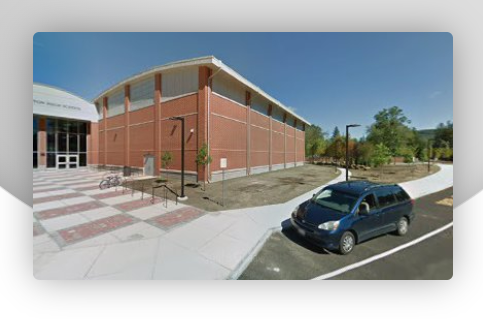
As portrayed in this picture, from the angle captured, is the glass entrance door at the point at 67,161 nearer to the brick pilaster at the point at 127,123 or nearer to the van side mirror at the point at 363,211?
the brick pilaster at the point at 127,123

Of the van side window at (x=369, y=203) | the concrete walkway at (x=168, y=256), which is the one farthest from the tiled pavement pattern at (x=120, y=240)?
the van side window at (x=369, y=203)

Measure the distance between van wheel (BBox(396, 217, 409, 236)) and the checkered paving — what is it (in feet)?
17.8

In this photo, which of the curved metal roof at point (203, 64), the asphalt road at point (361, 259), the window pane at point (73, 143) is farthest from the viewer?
the window pane at point (73, 143)

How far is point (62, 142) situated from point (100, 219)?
24140mm

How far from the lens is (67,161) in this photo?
21.2 metres

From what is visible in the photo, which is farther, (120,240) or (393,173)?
(393,173)

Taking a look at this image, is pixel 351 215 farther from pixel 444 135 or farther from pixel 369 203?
pixel 444 135

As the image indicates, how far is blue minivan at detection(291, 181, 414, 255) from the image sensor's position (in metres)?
3.38

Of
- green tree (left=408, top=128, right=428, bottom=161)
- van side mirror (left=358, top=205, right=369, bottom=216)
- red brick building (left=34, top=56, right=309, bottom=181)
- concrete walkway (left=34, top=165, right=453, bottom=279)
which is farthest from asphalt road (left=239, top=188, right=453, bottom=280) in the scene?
red brick building (left=34, top=56, right=309, bottom=181)

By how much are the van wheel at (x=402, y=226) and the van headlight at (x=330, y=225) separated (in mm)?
2148

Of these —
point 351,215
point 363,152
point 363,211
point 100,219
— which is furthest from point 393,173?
point 100,219

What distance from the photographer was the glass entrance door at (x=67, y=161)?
20.6 metres
